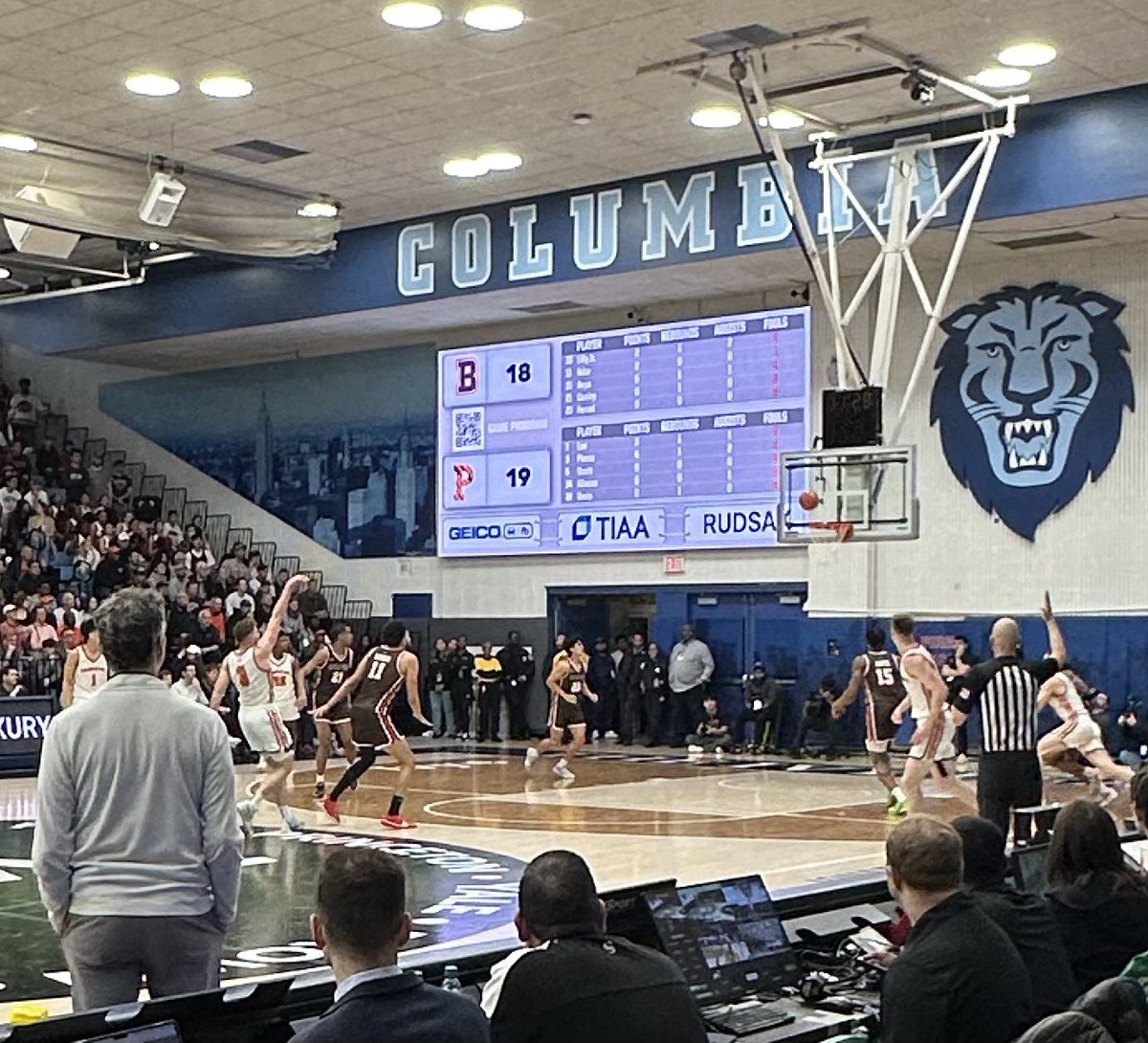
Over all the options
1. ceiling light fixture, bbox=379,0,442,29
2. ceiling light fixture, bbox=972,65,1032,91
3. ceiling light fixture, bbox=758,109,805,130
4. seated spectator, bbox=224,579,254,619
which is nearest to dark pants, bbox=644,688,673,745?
seated spectator, bbox=224,579,254,619

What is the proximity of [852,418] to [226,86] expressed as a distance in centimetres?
659

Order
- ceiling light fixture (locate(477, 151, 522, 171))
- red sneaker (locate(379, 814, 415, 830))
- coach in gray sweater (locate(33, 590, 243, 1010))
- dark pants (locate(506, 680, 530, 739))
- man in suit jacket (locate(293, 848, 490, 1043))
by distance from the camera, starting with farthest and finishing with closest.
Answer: dark pants (locate(506, 680, 530, 739))
ceiling light fixture (locate(477, 151, 522, 171))
red sneaker (locate(379, 814, 415, 830))
coach in gray sweater (locate(33, 590, 243, 1010))
man in suit jacket (locate(293, 848, 490, 1043))

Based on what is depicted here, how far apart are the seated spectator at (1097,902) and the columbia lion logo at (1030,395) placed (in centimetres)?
1487

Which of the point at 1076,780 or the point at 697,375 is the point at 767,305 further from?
the point at 1076,780

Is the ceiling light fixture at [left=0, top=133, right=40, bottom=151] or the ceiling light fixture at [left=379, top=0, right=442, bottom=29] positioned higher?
the ceiling light fixture at [left=379, top=0, right=442, bottom=29]

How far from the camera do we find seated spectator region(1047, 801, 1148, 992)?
5344 mm

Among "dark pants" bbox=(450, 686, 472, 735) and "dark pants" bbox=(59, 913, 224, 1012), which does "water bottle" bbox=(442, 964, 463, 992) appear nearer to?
"dark pants" bbox=(59, 913, 224, 1012)

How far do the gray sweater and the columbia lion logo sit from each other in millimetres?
16309

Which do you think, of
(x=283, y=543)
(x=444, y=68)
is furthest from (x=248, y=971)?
(x=283, y=543)

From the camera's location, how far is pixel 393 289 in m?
22.5

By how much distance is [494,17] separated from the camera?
14.3 metres

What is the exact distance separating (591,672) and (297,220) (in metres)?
9.38

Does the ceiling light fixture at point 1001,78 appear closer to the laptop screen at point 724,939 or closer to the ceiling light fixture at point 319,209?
the ceiling light fixture at point 319,209

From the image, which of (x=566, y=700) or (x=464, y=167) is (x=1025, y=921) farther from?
(x=566, y=700)
